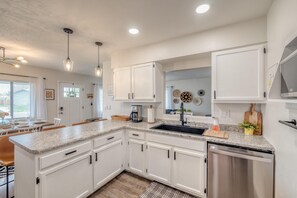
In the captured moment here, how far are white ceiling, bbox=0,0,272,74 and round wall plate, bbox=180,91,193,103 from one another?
1117 mm

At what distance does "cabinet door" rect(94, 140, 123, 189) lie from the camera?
1951 millimetres

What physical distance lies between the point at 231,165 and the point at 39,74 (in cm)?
602

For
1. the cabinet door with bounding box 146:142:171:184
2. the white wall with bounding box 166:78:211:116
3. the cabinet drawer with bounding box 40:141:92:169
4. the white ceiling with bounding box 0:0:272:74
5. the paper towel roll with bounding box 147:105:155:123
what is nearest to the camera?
the cabinet drawer with bounding box 40:141:92:169

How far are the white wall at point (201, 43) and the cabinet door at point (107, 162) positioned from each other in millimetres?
1735

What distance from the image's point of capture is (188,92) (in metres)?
2.75

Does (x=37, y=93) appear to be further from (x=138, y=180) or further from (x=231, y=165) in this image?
(x=231, y=165)

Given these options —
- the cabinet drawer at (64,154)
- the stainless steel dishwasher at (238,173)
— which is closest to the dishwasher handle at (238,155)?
the stainless steel dishwasher at (238,173)

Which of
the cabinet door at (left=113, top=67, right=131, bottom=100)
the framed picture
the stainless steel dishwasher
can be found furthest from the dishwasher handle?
the framed picture

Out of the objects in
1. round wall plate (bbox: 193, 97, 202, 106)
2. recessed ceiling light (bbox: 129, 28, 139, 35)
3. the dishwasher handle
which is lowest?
the dishwasher handle

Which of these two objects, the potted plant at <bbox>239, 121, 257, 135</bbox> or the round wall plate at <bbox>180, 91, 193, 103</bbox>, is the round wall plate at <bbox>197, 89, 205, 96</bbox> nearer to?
the round wall plate at <bbox>180, 91, 193, 103</bbox>

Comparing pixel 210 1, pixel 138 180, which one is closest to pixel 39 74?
pixel 138 180

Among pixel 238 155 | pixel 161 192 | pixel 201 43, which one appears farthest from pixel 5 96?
pixel 238 155

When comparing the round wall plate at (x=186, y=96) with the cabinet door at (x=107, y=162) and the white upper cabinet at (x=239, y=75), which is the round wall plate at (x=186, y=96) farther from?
the cabinet door at (x=107, y=162)

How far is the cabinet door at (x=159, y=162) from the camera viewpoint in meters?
2.04
